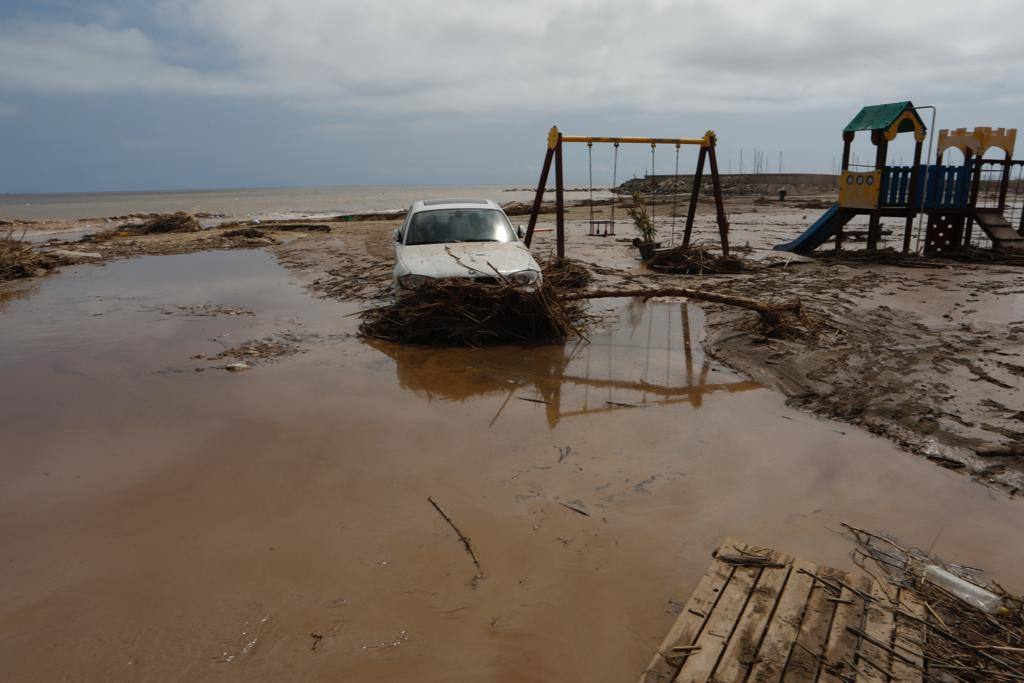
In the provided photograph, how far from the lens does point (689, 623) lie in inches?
114

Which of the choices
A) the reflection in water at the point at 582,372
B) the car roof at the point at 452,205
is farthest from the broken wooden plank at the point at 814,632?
the car roof at the point at 452,205

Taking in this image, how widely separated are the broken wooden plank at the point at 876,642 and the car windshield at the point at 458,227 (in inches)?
276

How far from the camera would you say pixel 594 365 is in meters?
Result: 7.13

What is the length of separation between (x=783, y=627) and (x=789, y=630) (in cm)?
3

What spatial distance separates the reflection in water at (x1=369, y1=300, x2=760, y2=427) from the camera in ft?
20.0

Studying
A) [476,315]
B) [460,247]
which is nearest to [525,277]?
[476,315]

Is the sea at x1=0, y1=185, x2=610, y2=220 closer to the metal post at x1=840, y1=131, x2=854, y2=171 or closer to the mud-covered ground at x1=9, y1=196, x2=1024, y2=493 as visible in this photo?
the metal post at x1=840, y1=131, x2=854, y2=171

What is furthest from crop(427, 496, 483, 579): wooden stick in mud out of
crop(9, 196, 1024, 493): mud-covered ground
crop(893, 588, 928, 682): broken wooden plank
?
crop(9, 196, 1024, 493): mud-covered ground

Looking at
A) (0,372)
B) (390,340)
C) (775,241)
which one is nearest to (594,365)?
(390,340)

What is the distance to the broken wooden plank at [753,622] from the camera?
261 cm

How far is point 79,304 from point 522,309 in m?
8.46

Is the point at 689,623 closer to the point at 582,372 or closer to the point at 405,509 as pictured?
the point at 405,509

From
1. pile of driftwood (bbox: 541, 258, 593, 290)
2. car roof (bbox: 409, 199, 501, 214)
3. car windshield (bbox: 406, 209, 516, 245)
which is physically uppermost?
car roof (bbox: 409, 199, 501, 214)

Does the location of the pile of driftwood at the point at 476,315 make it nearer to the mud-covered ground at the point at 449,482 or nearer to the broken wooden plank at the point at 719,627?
the mud-covered ground at the point at 449,482
